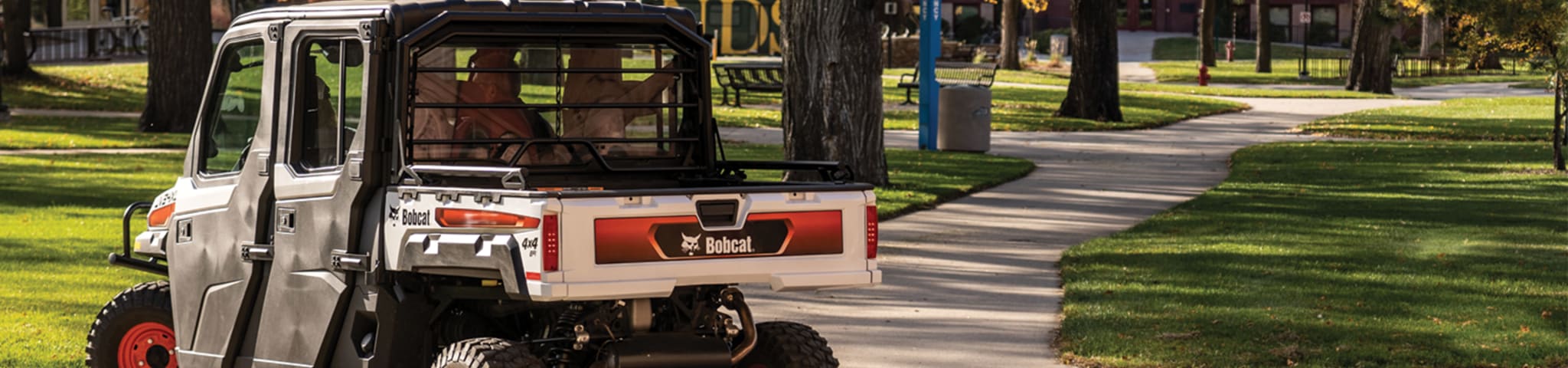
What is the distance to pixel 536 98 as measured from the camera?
7094mm

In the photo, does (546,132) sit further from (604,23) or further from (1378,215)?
(1378,215)

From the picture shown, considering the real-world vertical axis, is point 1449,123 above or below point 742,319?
above

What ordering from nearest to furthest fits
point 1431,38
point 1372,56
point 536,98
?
point 536,98, point 1372,56, point 1431,38

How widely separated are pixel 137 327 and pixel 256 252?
1030 millimetres

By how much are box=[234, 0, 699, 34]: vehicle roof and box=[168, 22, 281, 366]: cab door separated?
5.3 inches

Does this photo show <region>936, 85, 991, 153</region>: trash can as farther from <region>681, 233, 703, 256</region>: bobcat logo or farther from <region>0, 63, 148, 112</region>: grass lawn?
<region>681, 233, 703, 256</region>: bobcat logo

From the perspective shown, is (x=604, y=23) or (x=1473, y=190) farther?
(x=1473, y=190)

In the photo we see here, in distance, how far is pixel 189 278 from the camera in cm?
758

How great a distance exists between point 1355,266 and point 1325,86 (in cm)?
3678

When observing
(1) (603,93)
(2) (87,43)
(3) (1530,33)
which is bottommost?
(1) (603,93)

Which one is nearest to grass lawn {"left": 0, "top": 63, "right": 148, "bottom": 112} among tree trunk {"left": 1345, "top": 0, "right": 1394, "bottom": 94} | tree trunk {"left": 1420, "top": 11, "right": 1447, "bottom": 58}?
tree trunk {"left": 1345, "top": 0, "right": 1394, "bottom": 94}

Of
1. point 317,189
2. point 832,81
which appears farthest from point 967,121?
point 317,189

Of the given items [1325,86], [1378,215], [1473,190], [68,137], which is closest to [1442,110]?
[1325,86]

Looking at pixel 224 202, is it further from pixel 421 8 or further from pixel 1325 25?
pixel 1325 25
